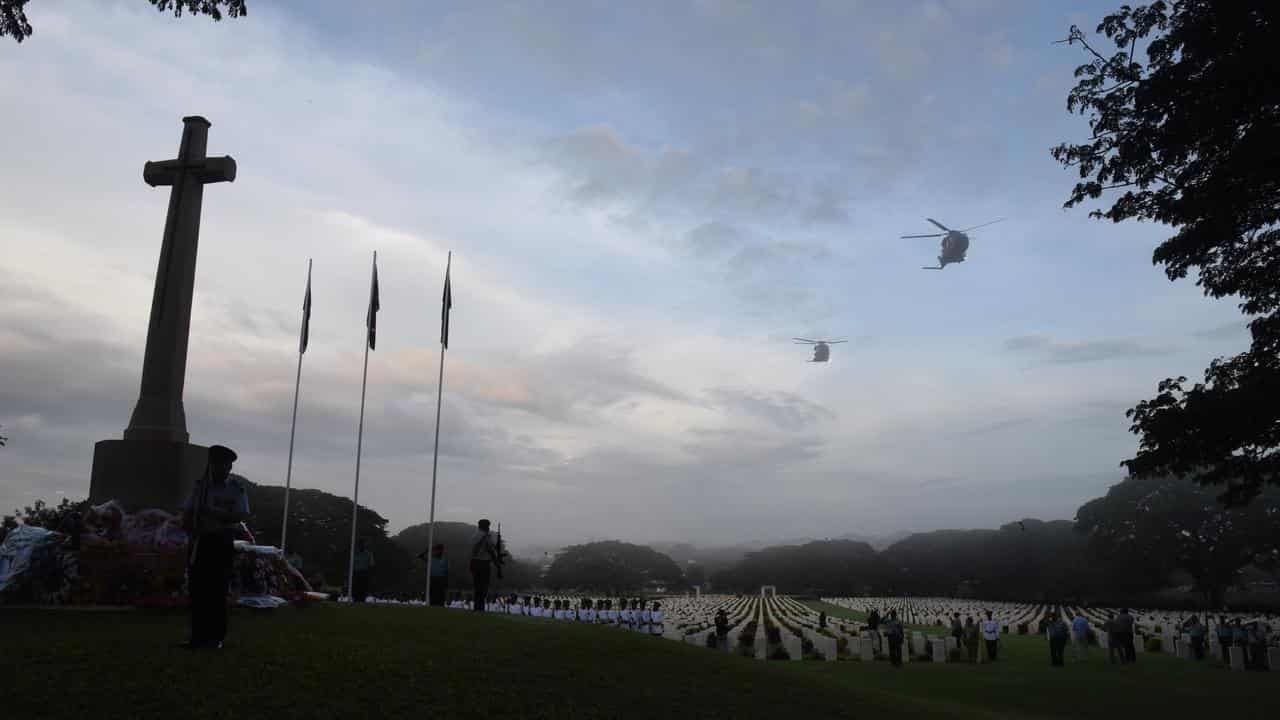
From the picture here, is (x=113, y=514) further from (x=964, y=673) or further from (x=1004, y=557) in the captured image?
(x=1004, y=557)

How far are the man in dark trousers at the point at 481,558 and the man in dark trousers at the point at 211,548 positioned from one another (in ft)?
23.9

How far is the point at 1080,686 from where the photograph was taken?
2169cm

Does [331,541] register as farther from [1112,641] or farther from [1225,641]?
[1225,641]

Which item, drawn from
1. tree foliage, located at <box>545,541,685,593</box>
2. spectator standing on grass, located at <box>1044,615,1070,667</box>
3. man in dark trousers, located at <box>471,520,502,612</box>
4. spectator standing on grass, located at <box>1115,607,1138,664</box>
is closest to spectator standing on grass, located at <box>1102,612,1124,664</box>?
spectator standing on grass, located at <box>1115,607,1138,664</box>

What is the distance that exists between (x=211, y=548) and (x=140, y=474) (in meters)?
5.95

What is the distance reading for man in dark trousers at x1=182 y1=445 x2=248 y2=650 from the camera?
9.52m

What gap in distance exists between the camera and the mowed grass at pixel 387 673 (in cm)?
796

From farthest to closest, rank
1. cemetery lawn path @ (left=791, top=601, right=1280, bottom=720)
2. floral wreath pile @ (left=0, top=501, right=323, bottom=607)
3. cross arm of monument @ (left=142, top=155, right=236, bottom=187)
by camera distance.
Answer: cemetery lawn path @ (left=791, top=601, right=1280, bottom=720) < cross arm of monument @ (left=142, top=155, right=236, bottom=187) < floral wreath pile @ (left=0, top=501, right=323, bottom=607)

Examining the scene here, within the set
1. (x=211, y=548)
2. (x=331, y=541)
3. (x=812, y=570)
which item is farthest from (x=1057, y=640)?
(x=812, y=570)

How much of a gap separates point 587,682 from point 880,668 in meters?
17.0

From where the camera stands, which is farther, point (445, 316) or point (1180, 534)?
point (1180, 534)

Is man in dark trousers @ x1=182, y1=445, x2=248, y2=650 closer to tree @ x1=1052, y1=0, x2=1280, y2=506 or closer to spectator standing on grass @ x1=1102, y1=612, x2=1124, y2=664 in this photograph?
tree @ x1=1052, y1=0, x2=1280, y2=506

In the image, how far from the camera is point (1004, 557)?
102375 mm

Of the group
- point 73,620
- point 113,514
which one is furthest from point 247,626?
point 113,514
